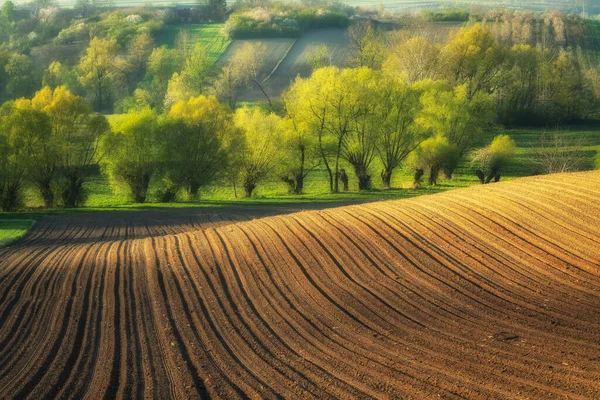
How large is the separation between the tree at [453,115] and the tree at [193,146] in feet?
63.3

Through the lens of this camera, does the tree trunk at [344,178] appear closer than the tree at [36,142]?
No

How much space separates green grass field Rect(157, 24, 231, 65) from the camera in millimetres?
113650

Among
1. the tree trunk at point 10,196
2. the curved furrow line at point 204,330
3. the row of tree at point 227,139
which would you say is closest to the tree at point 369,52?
the row of tree at point 227,139

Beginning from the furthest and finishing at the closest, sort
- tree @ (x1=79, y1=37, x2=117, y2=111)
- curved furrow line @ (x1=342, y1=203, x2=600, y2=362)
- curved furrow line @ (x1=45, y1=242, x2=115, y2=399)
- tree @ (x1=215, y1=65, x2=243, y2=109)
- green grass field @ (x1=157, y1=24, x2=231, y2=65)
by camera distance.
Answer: green grass field @ (x1=157, y1=24, x2=231, y2=65), tree @ (x1=79, y1=37, x2=117, y2=111), tree @ (x1=215, y1=65, x2=243, y2=109), curved furrow line @ (x1=342, y1=203, x2=600, y2=362), curved furrow line @ (x1=45, y1=242, x2=115, y2=399)

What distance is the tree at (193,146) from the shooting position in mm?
51312

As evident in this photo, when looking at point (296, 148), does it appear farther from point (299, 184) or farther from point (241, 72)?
point (241, 72)

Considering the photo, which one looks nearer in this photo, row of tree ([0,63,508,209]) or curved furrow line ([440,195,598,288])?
curved furrow line ([440,195,598,288])

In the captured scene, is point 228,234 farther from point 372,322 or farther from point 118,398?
point 118,398

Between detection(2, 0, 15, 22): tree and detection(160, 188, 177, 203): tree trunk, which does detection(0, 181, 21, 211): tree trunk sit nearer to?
detection(160, 188, 177, 203): tree trunk

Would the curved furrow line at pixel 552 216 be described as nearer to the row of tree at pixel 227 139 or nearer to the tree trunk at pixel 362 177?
the row of tree at pixel 227 139

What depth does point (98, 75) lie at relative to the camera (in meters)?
101

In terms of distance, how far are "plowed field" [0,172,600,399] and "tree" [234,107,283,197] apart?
76.7 ft

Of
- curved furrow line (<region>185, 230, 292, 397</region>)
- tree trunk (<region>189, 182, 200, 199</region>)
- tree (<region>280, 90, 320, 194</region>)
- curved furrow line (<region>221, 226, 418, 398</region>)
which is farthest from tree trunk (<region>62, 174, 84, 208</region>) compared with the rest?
curved furrow line (<region>221, 226, 418, 398</region>)

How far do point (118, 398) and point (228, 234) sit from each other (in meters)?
15.1
